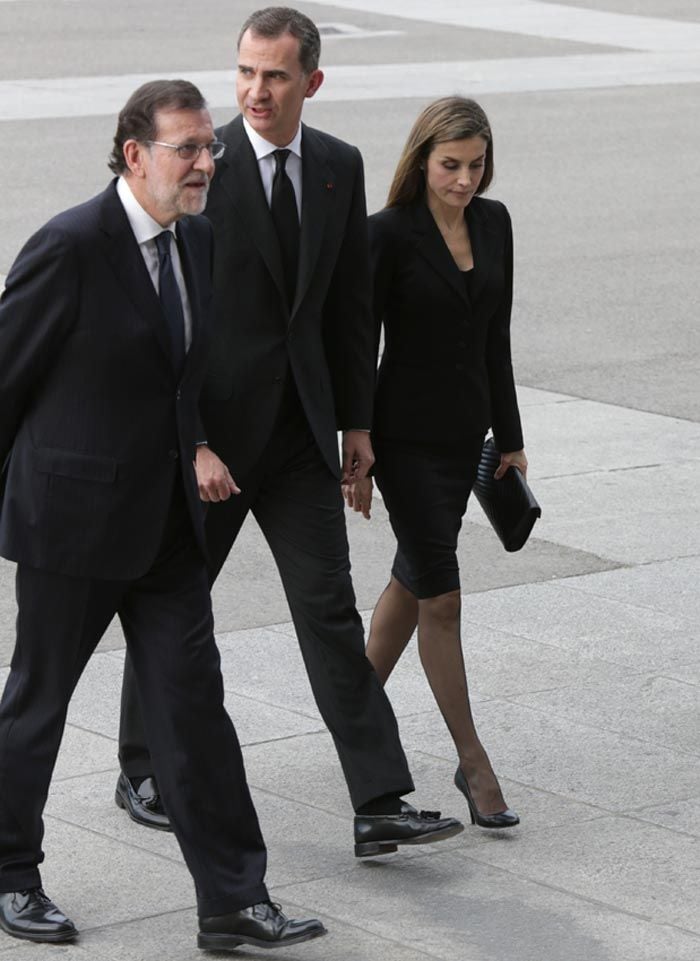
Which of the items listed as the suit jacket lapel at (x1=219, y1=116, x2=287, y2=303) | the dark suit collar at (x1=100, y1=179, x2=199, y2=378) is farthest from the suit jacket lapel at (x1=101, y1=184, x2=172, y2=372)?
the suit jacket lapel at (x1=219, y1=116, x2=287, y2=303)

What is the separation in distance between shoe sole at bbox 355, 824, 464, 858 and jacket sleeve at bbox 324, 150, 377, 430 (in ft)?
3.66

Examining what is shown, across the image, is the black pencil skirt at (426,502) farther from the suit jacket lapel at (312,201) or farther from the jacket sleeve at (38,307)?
the jacket sleeve at (38,307)

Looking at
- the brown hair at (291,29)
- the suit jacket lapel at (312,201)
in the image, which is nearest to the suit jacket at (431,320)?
the suit jacket lapel at (312,201)

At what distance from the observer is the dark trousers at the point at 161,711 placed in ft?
15.7

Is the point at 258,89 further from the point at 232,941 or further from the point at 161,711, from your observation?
the point at 232,941

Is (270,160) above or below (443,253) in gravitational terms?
above

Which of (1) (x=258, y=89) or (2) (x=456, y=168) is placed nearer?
(1) (x=258, y=89)

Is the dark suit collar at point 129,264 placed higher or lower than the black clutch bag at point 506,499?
higher

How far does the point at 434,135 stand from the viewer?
5.56 metres

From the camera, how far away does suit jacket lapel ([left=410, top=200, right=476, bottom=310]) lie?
18.5 ft

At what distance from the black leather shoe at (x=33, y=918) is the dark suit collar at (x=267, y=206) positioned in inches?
65.2

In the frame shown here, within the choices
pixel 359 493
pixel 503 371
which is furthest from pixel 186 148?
pixel 503 371

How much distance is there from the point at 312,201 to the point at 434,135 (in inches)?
16.3

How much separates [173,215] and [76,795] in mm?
1885
